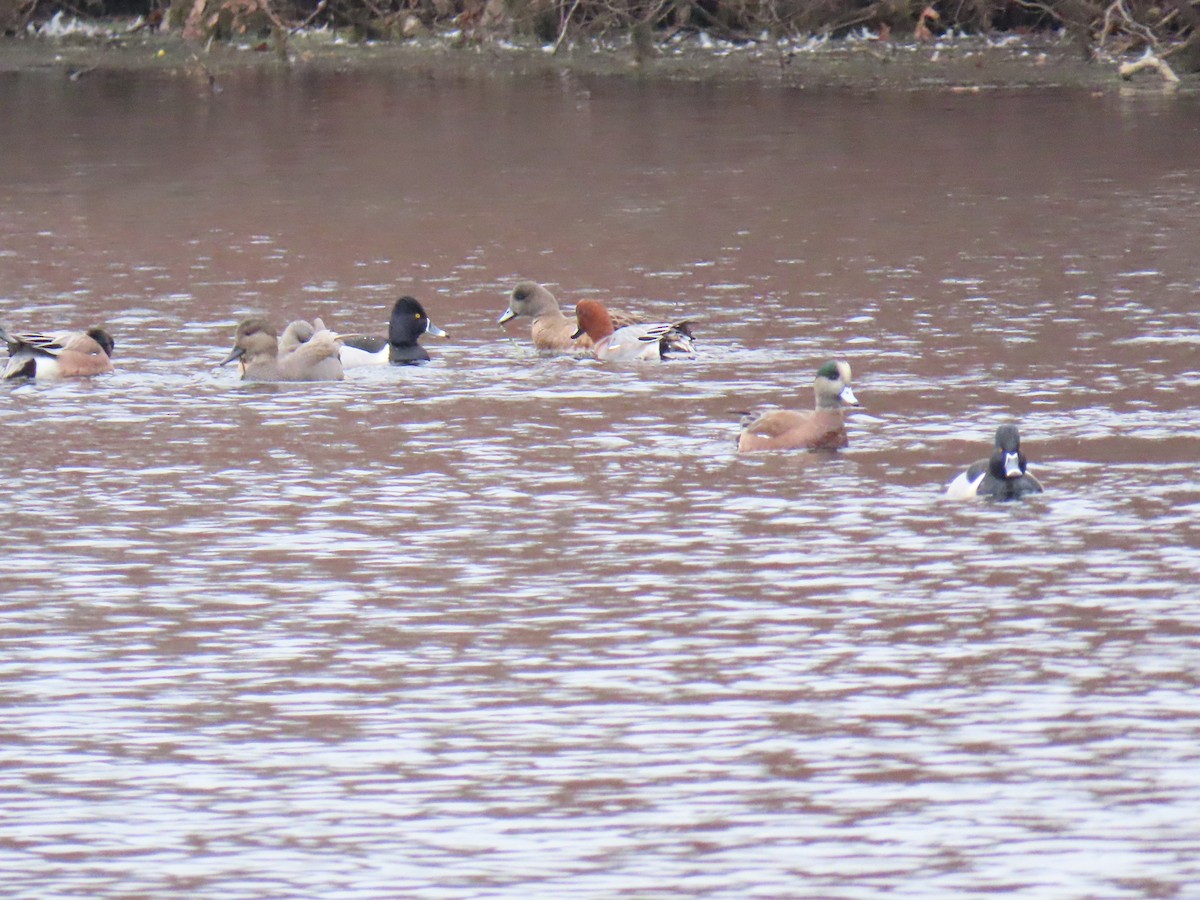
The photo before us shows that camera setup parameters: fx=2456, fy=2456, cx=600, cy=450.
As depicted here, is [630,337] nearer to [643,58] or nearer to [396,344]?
[396,344]

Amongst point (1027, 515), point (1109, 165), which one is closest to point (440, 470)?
point (1027, 515)

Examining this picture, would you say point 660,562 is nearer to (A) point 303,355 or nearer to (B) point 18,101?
(A) point 303,355

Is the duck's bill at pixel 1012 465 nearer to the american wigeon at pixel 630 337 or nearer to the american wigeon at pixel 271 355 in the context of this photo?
the american wigeon at pixel 630 337

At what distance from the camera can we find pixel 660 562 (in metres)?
10.4

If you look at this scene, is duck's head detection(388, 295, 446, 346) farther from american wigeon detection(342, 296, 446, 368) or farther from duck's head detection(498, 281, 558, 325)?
duck's head detection(498, 281, 558, 325)

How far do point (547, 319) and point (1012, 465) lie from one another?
19.7 feet

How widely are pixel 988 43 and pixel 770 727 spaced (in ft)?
113

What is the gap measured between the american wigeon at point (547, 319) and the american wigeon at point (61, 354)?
2.92 metres

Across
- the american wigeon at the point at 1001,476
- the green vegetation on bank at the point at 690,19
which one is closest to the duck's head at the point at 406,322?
the american wigeon at the point at 1001,476

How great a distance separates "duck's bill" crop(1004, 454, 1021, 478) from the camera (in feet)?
36.2

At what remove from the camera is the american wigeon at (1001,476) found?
36.3 ft

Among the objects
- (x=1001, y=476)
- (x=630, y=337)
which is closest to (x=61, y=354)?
(x=630, y=337)

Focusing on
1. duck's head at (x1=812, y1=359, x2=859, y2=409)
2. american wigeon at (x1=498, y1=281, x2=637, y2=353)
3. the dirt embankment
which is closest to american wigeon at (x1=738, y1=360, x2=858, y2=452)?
duck's head at (x1=812, y1=359, x2=859, y2=409)

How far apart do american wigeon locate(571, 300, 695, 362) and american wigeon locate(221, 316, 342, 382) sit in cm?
173
